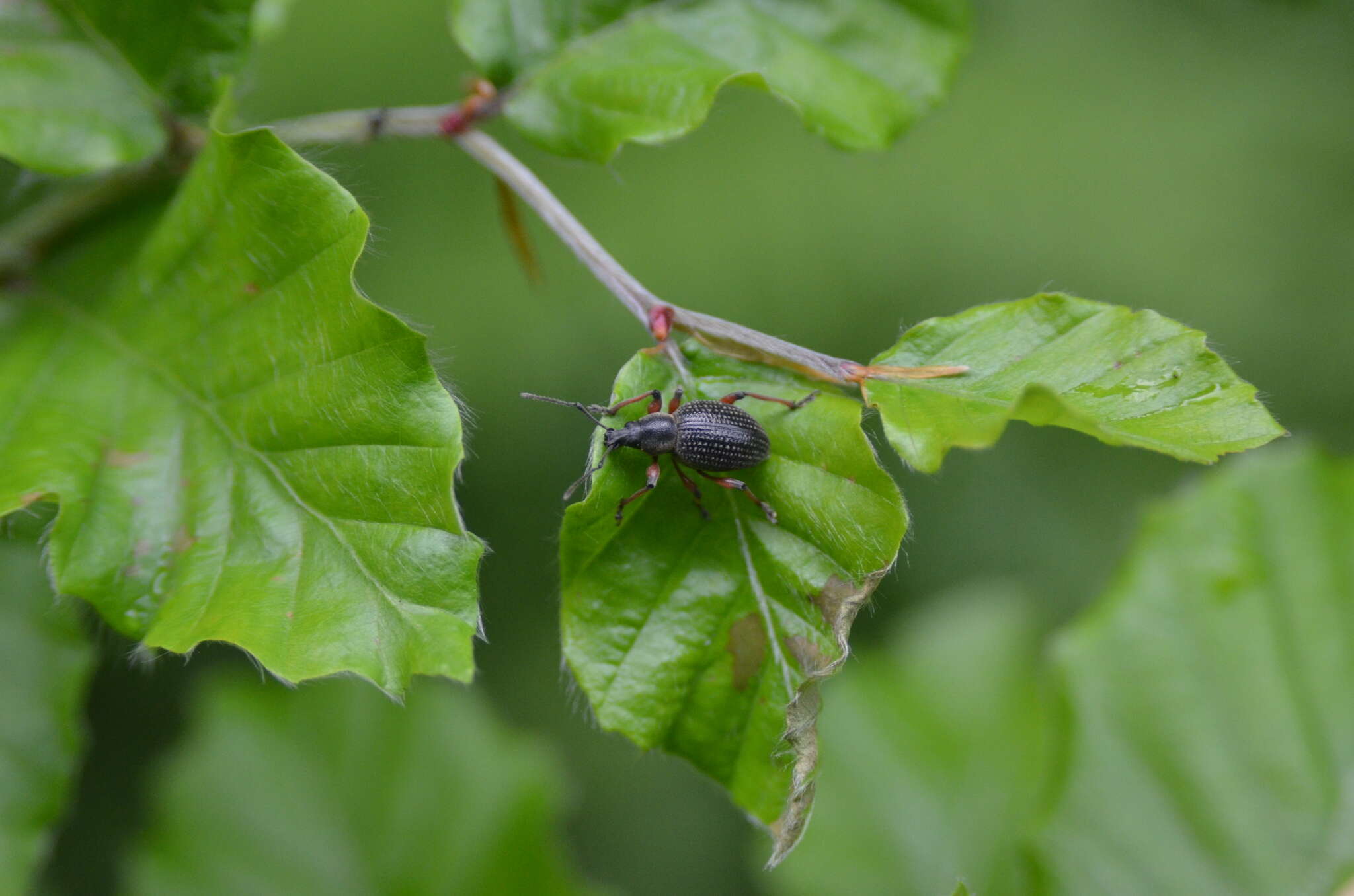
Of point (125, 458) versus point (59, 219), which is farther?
point (59, 219)

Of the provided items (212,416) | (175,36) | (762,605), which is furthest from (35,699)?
(762,605)

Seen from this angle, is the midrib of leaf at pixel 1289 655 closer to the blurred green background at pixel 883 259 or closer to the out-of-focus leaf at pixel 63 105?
the blurred green background at pixel 883 259

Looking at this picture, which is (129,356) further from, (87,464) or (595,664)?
(595,664)

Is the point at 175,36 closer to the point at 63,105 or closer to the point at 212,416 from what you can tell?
the point at 63,105

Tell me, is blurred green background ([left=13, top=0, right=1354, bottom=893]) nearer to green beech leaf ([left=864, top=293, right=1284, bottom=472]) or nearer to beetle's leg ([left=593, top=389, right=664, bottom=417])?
beetle's leg ([left=593, top=389, right=664, bottom=417])

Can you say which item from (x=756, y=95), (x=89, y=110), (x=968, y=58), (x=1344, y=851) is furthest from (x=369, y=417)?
(x=968, y=58)
